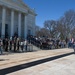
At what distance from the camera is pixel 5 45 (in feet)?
70.7

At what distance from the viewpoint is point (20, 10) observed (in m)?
36.8

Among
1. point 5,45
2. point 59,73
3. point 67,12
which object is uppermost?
point 67,12

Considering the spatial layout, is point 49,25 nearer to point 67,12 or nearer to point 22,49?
point 67,12

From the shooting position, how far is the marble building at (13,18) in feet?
107

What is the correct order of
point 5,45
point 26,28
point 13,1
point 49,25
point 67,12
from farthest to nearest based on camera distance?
point 49,25
point 67,12
point 26,28
point 13,1
point 5,45

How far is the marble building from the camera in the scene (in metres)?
32.5

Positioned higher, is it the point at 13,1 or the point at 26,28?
the point at 13,1

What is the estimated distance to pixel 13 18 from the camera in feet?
118

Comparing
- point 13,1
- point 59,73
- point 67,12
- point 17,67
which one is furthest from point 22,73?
point 67,12

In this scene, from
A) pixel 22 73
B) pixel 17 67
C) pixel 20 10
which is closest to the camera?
pixel 22 73

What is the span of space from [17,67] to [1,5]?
77.1 ft

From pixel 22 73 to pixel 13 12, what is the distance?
89.6ft

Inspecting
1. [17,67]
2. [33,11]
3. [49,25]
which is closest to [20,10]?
[33,11]

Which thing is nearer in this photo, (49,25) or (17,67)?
(17,67)
